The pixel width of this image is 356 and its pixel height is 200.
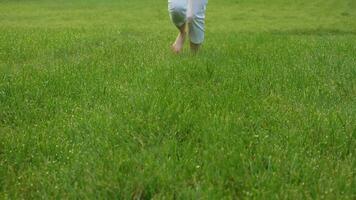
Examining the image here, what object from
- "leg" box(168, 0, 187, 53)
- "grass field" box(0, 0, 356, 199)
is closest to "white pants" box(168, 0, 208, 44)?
"leg" box(168, 0, 187, 53)

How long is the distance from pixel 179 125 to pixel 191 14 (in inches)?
124

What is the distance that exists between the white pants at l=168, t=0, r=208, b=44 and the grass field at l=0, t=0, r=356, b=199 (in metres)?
0.35

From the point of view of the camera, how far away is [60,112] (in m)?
3.95

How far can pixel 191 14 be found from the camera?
20.9ft

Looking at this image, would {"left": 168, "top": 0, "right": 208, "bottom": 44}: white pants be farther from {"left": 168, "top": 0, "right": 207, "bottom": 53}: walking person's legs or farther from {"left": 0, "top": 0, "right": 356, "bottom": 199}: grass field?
{"left": 0, "top": 0, "right": 356, "bottom": 199}: grass field

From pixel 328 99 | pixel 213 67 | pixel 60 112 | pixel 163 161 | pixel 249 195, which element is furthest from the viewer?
pixel 213 67

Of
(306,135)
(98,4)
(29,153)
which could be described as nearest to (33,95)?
(29,153)

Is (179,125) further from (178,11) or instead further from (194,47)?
(194,47)

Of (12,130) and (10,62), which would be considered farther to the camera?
(10,62)

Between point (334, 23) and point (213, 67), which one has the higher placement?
point (213, 67)

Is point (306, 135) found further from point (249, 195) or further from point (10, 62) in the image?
point (10, 62)

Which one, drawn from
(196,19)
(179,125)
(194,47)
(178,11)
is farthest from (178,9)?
(179,125)

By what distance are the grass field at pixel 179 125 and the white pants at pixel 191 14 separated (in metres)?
0.35

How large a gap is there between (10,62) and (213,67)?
263 cm
